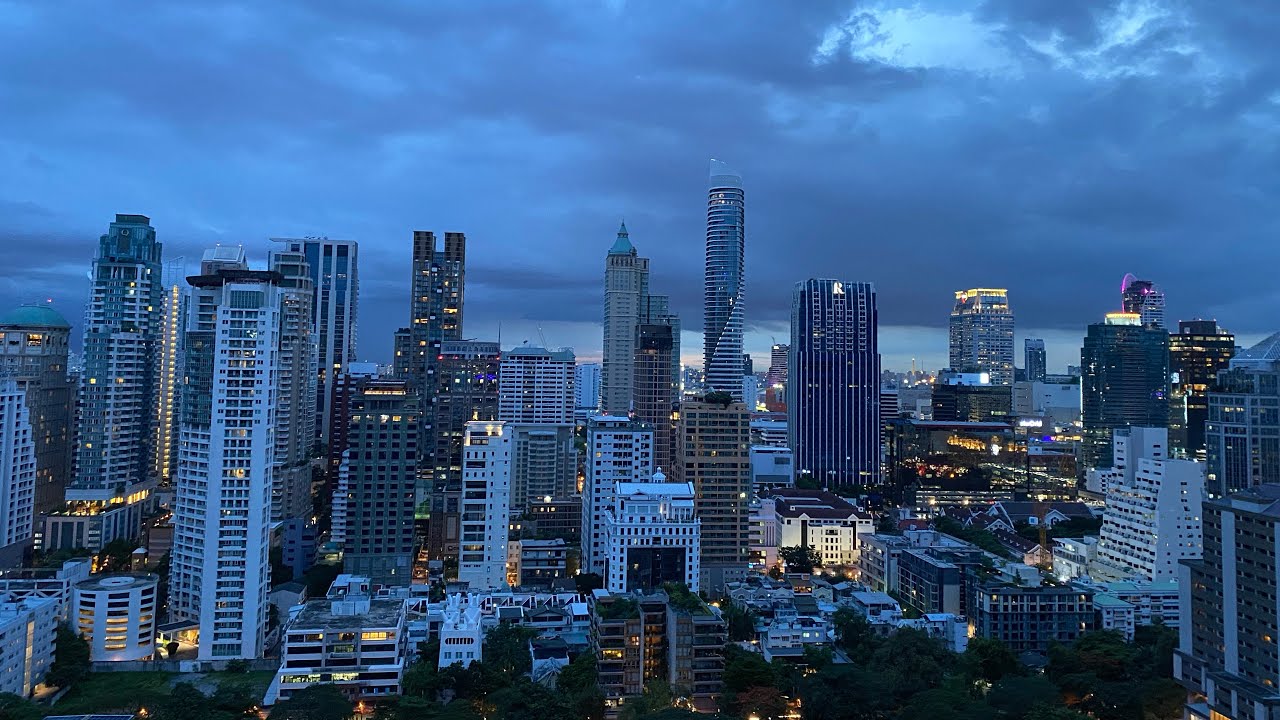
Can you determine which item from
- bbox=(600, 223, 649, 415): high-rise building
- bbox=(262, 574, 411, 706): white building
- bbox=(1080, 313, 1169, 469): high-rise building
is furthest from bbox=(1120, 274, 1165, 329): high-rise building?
bbox=(262, 574, 411, 706): white building

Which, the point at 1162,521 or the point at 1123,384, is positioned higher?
the point at 1123,384

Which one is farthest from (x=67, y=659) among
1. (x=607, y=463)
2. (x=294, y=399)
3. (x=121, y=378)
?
(x=294, y=399)

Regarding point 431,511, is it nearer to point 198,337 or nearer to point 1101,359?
point 198,337

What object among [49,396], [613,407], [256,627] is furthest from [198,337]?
[613,407]

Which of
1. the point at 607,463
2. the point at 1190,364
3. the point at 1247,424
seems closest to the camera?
the point at 1247,424

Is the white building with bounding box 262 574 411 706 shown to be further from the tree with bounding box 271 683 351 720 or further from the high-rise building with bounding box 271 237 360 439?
the high-rise building with bounding box 271 237 360 439

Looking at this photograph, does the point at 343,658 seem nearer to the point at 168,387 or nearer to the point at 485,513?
the point at 485,513

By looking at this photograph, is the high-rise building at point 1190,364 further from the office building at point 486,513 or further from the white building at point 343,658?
the white building at point 343,658
